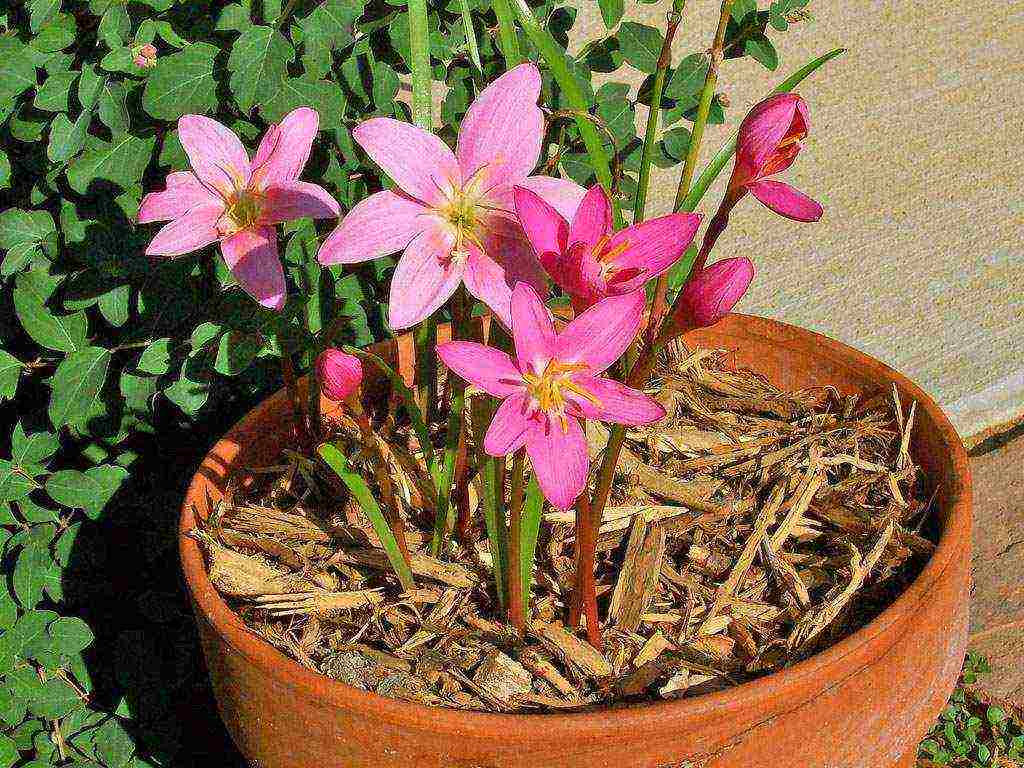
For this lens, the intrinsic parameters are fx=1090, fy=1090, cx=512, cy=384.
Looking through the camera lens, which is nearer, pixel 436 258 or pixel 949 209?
pixel 436 258

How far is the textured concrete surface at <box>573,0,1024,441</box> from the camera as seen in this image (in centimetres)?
196

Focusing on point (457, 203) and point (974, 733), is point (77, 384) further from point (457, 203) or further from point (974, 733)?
point (974, 733)

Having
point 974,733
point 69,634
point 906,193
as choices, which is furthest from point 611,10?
point 906,193

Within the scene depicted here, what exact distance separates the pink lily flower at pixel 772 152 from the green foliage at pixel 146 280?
10.0 inches

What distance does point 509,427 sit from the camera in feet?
2.36

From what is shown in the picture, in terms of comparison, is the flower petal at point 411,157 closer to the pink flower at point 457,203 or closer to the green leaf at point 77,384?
the pink flower at point 457,203

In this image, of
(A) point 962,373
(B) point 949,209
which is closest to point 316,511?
(A) point 962,373

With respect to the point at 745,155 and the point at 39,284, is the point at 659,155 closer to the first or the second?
the point at 745,155

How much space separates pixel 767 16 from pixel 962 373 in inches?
37.8

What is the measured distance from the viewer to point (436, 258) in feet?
2.47

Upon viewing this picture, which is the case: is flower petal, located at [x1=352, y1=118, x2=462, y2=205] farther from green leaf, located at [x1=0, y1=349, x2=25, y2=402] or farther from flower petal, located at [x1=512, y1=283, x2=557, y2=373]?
green leaf, located at [x1=0, y1=349, x2=25, y2=402]

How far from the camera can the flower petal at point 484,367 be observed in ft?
2.35

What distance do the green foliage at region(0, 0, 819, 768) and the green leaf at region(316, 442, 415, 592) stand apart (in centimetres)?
9

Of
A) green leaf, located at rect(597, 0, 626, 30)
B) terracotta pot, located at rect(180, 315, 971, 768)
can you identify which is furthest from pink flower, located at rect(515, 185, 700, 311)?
green leaf, located at rect(597, 0, 626, 30)
